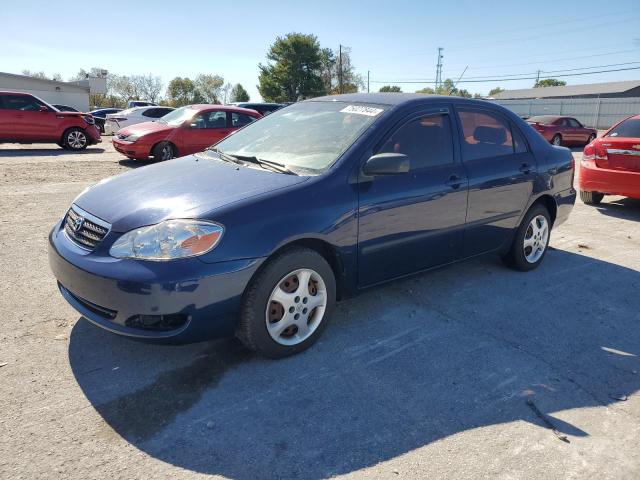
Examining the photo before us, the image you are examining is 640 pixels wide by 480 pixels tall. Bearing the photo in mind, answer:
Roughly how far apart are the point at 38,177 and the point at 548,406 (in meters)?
9.43

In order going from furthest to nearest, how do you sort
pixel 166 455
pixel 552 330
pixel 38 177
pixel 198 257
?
pixel 38 177
pixel 552 330
pixel 198 257
pixel 166 455

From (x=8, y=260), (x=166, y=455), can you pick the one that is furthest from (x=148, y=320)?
(x=8, y=260)

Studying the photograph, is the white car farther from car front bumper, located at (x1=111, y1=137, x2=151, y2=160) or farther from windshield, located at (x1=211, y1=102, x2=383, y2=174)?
windshield, located at (x1=211, y1=102, x2=383, y2=174)

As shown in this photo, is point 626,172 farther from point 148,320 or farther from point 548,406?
point 148,320

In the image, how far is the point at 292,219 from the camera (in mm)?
3035

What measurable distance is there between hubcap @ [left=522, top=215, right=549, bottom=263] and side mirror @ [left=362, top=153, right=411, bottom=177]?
7.31 ft

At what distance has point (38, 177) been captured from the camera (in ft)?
30.3

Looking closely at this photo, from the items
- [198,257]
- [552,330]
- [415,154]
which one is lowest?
[552,330]

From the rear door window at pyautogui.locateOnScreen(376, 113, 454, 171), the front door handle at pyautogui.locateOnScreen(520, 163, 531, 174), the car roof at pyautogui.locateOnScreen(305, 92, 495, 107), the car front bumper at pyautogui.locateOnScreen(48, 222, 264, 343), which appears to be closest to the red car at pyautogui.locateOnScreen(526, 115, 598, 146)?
the front door handle at pyautogui.locateOnScreen(520, 163, 531, 174)

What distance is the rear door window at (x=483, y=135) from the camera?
14.0 feet

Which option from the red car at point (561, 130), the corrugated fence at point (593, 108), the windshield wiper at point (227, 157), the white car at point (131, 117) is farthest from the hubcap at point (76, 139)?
the corrugated fence at point (593, 108)

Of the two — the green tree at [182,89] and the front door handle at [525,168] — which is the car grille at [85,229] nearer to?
the front door handle at [525,168]

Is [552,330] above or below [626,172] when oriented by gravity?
below

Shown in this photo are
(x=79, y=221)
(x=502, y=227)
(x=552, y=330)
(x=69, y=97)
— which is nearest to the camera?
(x=79, y=221)
